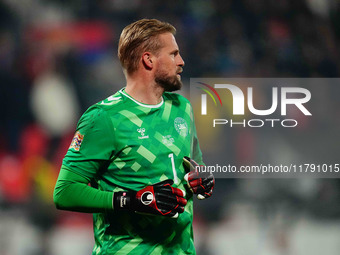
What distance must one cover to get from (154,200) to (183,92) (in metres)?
2.86


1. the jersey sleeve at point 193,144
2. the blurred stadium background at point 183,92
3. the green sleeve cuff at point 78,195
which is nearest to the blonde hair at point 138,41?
the jersey sleeve at point 193,144

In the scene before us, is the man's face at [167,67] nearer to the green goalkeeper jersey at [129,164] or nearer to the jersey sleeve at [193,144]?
the green goalkeeper jersey at [129,164]

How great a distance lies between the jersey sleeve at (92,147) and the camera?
5.93 ft

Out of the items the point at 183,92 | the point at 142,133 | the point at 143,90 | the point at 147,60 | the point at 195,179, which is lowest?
the point at 195,179

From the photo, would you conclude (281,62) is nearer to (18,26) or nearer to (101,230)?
(18,26)

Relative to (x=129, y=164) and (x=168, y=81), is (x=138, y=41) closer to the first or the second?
(x=168, y=81)

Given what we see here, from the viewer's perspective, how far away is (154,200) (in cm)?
174

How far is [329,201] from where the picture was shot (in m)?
4.62

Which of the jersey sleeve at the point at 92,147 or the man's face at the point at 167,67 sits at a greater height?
the man's face at the point at 167,67

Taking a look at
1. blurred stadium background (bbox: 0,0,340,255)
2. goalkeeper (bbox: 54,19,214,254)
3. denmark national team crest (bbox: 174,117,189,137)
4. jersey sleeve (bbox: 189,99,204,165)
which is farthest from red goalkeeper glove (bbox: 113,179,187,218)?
blurred stadium background (bbox: 0,0,340,255)

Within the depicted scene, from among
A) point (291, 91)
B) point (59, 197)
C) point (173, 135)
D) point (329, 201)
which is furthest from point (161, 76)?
point (329, 201)

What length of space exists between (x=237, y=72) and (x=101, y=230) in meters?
3.00

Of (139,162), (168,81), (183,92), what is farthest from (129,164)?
(183,92)

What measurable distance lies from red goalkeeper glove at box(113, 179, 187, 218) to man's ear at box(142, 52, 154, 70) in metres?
0.48
